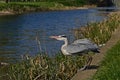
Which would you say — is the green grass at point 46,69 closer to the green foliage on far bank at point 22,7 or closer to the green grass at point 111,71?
the green grass at point 111,71

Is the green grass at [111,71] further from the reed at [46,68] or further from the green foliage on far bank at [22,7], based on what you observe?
the green foliage on far bank at [22,7]

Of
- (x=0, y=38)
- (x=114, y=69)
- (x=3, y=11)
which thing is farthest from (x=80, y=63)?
(x=3, y=11)

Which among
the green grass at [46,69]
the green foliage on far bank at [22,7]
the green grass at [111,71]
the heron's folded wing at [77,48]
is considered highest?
the heron's folded wing at [77,48]

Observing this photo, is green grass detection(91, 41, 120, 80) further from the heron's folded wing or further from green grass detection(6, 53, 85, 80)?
green grass detection(6, 53, 85, 80)

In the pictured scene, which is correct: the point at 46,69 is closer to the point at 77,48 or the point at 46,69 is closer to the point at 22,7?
the point at 77,48

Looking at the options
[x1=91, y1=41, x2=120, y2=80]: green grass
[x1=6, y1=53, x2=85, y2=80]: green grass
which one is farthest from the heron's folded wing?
[x1=6, y1=53, x2=85, y2=80]: green grass

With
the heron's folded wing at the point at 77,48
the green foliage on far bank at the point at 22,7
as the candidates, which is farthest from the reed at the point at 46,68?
the green foliage on far bank at the point at 22,7

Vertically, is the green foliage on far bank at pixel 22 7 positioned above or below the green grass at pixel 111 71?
below

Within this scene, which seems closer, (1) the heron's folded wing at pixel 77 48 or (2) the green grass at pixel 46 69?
(1) the heron's folded wing at pixel 77 48

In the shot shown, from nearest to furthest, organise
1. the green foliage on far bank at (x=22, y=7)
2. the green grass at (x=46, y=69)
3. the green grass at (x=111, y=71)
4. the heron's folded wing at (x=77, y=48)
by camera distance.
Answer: the green grass at (x=111, y=71), the heron's folded wing at (x=77, y=48), the green grass at (x=46, y=69), the green foliage on far bank at (x=22, y=7)

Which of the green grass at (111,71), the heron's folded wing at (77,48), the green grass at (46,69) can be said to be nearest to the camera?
the green grass at (111,71)

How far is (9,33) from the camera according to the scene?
40969 mm

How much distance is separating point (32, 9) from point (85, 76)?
83.8 meters

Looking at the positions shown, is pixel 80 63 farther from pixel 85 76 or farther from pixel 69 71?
pixel 85 76
